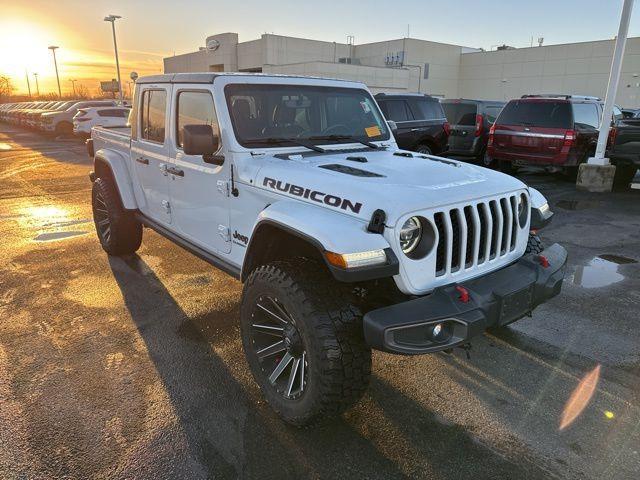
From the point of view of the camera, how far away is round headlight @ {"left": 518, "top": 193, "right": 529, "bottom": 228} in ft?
10.2

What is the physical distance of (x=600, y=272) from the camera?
5254mm

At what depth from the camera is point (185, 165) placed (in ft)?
12.5

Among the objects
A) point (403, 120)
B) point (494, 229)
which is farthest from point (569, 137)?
point (494, 229)

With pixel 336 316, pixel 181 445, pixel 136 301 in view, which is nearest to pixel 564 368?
pixel 336 316

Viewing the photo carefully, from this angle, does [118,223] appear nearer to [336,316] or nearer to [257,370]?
[257,370]

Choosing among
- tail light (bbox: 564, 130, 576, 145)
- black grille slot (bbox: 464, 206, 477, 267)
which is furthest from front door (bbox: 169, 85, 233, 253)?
tail light (bbox: 564, 130, 576, 145)

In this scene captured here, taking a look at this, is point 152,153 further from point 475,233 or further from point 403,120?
point 403,120

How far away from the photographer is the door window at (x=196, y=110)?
3.49 m

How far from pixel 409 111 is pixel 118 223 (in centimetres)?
739

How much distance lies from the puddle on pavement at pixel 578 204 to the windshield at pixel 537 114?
69.2 inches

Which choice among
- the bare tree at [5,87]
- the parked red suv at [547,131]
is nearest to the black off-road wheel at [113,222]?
the parked red suv at [547,131]

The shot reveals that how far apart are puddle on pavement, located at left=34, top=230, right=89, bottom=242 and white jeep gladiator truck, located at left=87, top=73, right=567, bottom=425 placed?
310 cm

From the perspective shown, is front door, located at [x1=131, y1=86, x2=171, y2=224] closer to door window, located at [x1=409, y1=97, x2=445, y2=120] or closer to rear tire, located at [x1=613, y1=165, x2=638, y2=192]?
door window, located at [x1=409, y1=97, x2=445, y2=120]

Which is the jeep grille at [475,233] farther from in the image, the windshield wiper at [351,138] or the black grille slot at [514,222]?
the windshield wiper at [351,138]
